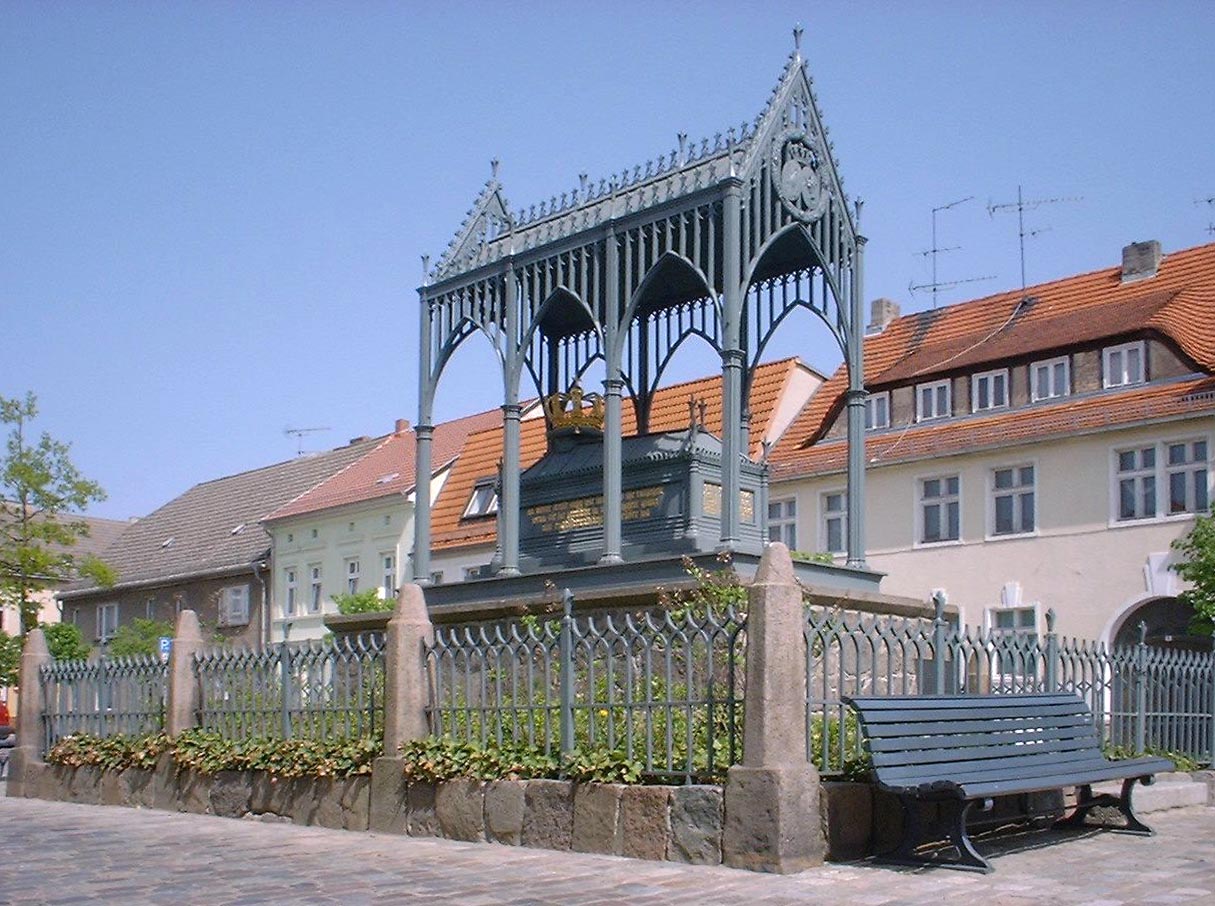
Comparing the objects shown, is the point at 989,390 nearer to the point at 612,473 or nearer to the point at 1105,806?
the point at 612,473

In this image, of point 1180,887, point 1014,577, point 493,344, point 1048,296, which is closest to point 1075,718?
point 1180,887

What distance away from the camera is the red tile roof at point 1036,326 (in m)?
29.4

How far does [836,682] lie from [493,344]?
537 cm

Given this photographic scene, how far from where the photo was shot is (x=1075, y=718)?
1117cm

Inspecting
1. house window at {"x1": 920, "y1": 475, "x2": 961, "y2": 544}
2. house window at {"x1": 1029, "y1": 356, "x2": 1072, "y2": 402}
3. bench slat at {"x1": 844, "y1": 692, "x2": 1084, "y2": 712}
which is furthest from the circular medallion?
house window at {"x1": 920, "y1": 475, "x2": 961, "y2": 544}

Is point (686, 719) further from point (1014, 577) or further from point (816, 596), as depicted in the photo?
point (1014, 577)

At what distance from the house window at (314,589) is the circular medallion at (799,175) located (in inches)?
1304

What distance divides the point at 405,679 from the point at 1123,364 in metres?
20.8

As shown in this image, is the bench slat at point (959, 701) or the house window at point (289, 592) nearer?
the bench slat at point (959, 701)

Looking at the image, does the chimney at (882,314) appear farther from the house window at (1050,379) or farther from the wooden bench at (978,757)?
the wooden bench at (978,757)

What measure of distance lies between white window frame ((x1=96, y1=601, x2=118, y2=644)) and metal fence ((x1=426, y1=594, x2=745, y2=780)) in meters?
42.2

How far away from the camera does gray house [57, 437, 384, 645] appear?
1864 inches

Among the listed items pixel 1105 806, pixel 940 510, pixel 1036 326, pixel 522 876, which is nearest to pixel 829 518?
pixel 940 510

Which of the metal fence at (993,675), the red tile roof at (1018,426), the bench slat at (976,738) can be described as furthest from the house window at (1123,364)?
the bench slat at (976,738)
